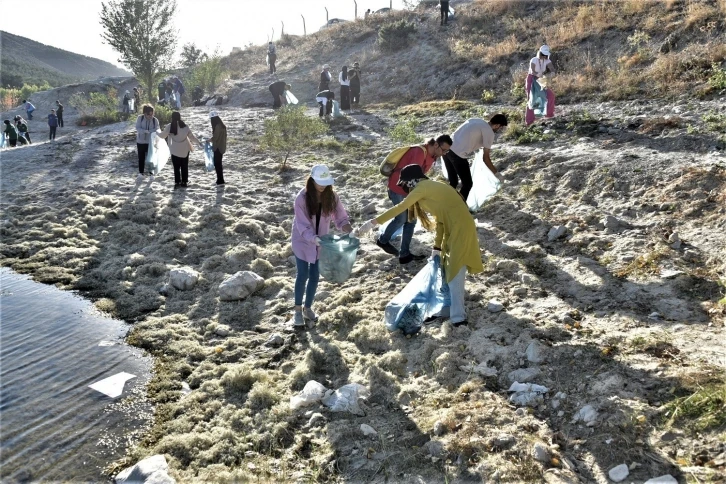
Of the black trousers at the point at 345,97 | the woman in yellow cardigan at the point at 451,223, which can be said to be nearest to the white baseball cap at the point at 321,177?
the woman in yellow cardigan at the point at 451,223

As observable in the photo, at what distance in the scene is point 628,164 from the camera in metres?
7.31

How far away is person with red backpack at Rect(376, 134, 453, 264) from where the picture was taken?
18.4 feet

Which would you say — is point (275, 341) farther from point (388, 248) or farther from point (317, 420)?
point (388, 248)

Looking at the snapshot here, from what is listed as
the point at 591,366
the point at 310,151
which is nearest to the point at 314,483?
the point at 591,366

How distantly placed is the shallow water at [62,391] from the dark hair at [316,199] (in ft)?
7.08

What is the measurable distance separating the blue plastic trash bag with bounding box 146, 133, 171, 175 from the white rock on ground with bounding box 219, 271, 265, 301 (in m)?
5.19

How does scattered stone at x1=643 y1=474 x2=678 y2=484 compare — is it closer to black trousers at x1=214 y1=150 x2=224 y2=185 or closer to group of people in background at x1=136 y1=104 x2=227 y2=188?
group of people in background at x1=136 y1=104 x2=227 y2=188

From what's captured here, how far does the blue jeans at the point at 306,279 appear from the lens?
513cm

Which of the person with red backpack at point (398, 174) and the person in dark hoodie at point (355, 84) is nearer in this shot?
the person with red backpack at point (398, 174)

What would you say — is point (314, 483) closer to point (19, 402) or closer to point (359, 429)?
point (359, 429)

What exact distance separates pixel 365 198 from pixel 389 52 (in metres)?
17.4

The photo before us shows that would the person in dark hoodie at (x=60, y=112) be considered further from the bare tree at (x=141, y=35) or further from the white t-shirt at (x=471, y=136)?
the white t-shirt at (x=471, y=136)

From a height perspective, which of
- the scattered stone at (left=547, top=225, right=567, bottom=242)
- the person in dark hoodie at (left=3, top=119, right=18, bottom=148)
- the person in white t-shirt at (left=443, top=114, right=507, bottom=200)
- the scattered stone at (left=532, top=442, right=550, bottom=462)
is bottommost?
the scattered stone at (left=532, top=442, right=550, bottom=462)

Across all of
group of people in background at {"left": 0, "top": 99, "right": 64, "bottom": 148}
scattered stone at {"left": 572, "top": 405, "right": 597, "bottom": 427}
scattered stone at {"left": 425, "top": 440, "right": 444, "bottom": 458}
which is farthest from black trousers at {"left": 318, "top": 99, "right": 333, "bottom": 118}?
scattered stone at {"left": 572, "top": 405, "right": 597, "bottom": 427}
